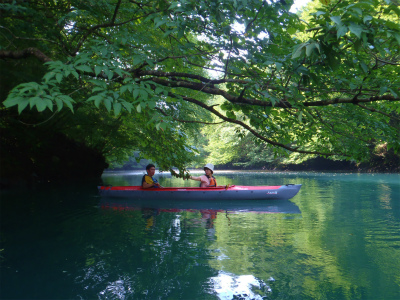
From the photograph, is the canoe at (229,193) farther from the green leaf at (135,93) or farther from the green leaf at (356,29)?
the green leaf at (356,29)

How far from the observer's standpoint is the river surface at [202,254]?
3.60 metres

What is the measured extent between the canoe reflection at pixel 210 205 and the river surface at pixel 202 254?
32 centimetres

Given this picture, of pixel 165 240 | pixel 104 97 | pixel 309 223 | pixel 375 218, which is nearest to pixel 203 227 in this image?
pixel 165 240

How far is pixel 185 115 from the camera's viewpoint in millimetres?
14727

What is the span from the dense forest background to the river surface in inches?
57.8

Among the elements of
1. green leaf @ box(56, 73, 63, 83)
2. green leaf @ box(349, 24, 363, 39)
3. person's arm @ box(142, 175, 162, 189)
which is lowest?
person's arm @ box(142, 175, 162, 189)

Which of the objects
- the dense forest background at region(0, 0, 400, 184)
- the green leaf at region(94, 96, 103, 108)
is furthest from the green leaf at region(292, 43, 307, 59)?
the green leaf at region(94, 96, 103, 108)

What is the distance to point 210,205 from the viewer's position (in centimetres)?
994

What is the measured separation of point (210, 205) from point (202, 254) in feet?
16.7

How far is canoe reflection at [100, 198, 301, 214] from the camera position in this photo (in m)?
9.00

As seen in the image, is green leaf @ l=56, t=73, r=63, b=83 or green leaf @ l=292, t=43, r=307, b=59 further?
green leaf @ l=56, t=73, r=63, b=83

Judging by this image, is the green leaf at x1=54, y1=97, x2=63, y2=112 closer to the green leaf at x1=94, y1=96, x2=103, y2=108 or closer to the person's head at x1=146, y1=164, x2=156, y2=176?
the green leaf at x1=94, y1=96, x2=103, y2=108

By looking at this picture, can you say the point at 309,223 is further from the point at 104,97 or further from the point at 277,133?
the point at 104,97

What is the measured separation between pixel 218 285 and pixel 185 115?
37.5 ft
